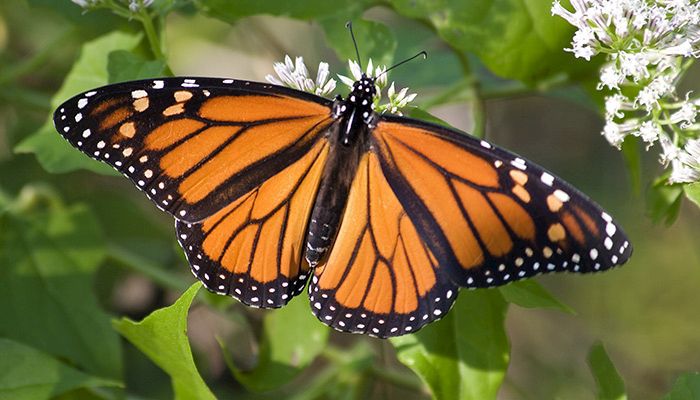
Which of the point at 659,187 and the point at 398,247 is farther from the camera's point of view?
the point at 659,187

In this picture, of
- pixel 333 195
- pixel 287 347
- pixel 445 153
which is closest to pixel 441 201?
pixel 445 153

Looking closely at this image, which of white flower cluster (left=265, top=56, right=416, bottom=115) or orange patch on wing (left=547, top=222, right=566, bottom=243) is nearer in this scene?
orange patch on wing (left=547, top=222, right=566, bottom=243)

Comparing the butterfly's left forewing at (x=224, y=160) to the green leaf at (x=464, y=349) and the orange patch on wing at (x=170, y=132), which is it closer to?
the orange patch on wing at (x=170, y=132)

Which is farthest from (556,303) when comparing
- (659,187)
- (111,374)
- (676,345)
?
(676,345)

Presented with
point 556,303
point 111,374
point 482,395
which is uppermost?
point 556,303

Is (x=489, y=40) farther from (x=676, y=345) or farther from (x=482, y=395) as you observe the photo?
(x=676, y=345)

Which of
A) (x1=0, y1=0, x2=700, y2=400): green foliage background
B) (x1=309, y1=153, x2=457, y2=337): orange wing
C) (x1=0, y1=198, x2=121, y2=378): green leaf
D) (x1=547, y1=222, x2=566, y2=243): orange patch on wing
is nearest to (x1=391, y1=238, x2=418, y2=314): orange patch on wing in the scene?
(x1=309, y1=153, x2=457, y2=337): orange wing

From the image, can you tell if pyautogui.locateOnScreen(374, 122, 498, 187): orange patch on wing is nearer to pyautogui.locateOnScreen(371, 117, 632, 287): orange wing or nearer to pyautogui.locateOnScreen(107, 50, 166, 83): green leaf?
pyautogui.locateOnScreen(371, 117, 632, 287): orange wing

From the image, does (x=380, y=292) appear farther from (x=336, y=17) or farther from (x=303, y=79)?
(x=336, y=17)
